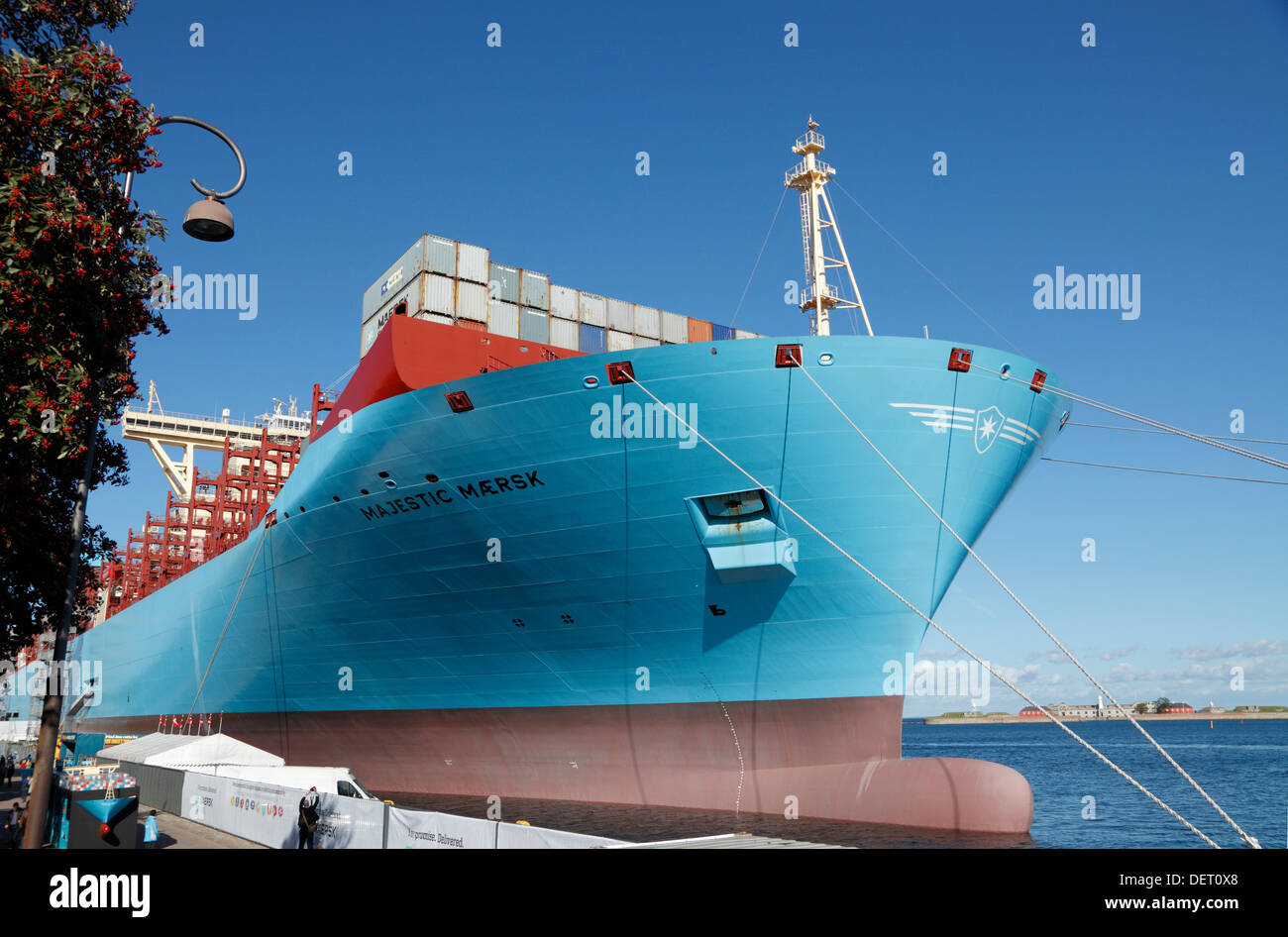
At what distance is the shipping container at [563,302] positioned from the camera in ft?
76.7

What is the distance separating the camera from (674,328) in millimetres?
25500

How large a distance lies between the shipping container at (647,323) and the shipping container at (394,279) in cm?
613

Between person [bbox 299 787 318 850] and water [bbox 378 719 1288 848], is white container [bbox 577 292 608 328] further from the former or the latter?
person [bbox 299 787 318 850]

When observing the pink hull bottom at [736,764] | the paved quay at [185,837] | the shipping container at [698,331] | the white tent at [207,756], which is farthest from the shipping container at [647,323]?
the paved quay at [185,837]

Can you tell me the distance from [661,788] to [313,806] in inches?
277

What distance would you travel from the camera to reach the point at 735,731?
16953mm

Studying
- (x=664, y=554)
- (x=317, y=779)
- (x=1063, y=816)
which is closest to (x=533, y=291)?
(x=664, y=554)

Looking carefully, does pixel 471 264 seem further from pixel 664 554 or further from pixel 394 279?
pixel 664 554

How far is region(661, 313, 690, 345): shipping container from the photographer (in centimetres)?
2522

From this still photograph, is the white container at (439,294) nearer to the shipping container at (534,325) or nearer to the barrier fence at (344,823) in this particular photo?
the shipping container at (534,325)

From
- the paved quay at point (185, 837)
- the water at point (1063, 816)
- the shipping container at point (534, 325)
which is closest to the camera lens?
the paved quay at point (185, 837)

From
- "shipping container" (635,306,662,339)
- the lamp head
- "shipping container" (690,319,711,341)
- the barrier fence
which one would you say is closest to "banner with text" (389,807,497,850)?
the barrier fence

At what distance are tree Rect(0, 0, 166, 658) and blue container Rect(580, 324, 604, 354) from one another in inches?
545

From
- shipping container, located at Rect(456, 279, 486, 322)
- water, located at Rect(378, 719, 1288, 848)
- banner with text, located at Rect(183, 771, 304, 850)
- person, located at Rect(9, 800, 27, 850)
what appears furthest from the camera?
shipping container, located at Rect(456, 279, 486, 322)
